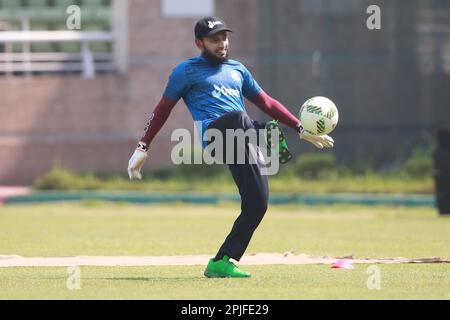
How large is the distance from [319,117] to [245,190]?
1.11 meters

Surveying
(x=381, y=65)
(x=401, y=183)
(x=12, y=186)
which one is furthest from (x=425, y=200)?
(x=12, y=186)

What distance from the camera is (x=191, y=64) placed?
11.6 m

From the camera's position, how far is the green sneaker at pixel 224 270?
11.3 meters

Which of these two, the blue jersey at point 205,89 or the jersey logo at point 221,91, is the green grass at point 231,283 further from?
the jersey logo at point 221,91

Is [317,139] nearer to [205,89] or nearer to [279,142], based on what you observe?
[279,142]

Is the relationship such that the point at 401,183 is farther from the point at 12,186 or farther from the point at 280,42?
the point at 12,186

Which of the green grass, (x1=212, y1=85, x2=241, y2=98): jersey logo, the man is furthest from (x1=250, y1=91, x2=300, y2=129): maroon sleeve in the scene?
the green grass

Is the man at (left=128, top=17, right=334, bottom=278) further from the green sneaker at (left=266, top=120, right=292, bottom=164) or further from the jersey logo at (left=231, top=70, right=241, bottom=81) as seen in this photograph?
the green sneaker at (left=266, top=120, right=292, bottom=164)

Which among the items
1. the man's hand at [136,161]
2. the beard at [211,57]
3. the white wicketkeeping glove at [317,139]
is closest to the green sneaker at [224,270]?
the man's hand at [136,161]

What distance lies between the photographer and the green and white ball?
11750 mm

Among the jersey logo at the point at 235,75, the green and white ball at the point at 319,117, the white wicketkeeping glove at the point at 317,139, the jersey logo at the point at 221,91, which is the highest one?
the jersey logo at the point at 235,75

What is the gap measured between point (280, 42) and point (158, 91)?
317 cm

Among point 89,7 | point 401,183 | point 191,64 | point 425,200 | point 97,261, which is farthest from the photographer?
point 89,7

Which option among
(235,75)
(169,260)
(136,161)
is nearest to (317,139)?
(235,75)
